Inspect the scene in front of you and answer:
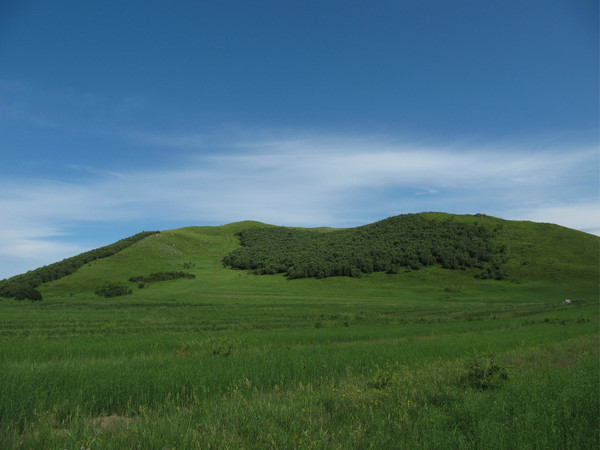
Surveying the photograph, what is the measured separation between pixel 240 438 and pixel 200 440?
0.55 m

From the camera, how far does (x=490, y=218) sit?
134000 mm

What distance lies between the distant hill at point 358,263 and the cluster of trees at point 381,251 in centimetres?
34

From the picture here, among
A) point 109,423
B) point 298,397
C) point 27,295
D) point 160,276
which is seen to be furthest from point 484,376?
point 160,276

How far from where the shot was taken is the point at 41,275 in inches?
4055

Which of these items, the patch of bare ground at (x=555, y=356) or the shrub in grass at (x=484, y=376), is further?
the patch of bare ground at (x=555, y=356)

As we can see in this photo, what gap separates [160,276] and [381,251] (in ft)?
232

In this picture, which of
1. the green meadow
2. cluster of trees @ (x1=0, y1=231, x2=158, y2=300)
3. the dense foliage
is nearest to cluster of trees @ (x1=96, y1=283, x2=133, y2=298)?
cluster of trees @ (x1=0, y1=231, x2=158, y2=300)

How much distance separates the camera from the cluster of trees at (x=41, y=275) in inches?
2479

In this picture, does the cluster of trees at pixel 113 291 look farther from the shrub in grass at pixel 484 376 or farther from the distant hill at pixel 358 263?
the shrub in grass at pixel 484 376

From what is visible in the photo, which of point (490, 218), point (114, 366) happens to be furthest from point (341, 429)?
point (490, 218)

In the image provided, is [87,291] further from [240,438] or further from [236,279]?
[240,438]

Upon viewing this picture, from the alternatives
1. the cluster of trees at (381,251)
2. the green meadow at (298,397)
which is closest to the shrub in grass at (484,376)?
the green meadow at (298,397)

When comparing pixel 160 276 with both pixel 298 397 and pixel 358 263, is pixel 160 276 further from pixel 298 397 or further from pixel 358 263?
pixel 298 397

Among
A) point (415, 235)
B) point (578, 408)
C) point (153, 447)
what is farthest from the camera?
point (415, 235)
